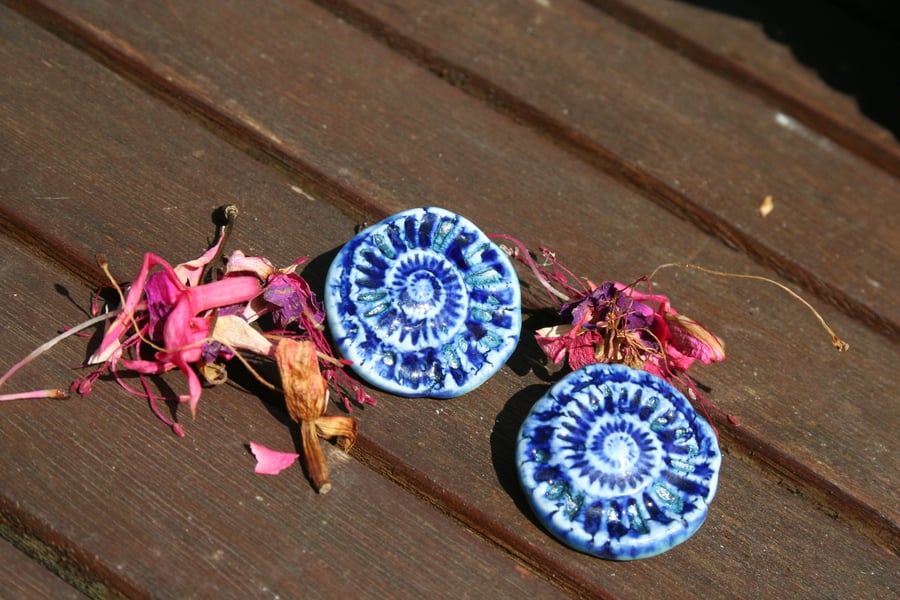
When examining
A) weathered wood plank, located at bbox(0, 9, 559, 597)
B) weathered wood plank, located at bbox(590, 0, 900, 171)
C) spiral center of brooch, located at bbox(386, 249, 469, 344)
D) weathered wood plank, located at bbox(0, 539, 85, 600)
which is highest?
weathered wood plank, located at bbox(590, 0, 900, 171)

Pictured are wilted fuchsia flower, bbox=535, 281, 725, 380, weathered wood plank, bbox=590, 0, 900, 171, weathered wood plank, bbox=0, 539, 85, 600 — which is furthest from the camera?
weathered wood plank, bbox=590, 0, 900, 171

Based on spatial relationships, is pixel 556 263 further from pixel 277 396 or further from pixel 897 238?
pixel 897 238

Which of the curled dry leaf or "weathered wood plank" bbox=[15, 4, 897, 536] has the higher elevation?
"weathered wood plank" bbox=[15, 4, 897, 536]

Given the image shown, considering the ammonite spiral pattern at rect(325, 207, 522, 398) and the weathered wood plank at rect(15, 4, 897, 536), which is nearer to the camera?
the ammonite spiral pattern at rect(325, 207, 522, 398)

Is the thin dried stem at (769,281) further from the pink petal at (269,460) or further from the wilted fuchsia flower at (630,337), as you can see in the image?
the pink petal at (269,460)

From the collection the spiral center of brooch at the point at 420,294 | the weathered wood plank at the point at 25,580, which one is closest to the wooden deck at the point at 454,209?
the weathered wood plank at the point at 25,580

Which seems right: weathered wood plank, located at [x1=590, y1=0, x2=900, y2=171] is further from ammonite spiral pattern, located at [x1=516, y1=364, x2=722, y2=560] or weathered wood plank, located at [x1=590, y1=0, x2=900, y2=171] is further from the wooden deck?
ammonite spiral pattern, located at [x1=516, y1=364, x2=722, y2=560]

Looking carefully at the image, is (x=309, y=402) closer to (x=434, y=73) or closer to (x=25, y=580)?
(x=25, y=580)

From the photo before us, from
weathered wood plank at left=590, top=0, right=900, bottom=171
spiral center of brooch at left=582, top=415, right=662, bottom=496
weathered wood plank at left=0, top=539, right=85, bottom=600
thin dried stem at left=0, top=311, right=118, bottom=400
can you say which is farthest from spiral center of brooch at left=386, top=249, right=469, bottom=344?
weathered wood plank at left=590, top=0, right=900, bottom=171
